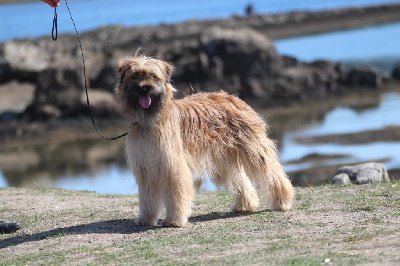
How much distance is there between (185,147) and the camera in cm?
887

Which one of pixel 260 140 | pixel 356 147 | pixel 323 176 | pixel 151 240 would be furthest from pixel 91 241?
pixel 356 147

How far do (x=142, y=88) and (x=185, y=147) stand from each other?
3.31ft

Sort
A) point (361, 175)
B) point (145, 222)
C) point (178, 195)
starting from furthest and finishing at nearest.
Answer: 1. point (361, 175)
2. point (145, 222)
3. point (178, 195)

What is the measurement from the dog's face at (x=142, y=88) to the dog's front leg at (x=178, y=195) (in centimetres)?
71

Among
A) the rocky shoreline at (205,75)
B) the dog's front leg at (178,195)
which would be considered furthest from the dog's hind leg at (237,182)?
the rocky shoreline at (205,75)

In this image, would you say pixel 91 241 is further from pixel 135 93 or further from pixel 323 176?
pixel 323 176

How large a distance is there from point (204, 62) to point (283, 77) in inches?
120

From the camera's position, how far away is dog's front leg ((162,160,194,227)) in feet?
28.3

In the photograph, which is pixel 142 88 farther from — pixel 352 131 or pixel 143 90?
pixel 352 131

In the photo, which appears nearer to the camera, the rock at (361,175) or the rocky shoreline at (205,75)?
the rock at (361,175)

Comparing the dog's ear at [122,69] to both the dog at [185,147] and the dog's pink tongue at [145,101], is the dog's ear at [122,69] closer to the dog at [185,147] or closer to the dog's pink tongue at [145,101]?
the dog at [185,147]

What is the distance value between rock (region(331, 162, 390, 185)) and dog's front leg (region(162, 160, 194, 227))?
12.0 ft

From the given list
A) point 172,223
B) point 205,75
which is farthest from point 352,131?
point 172,223

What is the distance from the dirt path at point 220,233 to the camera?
23.7ft
